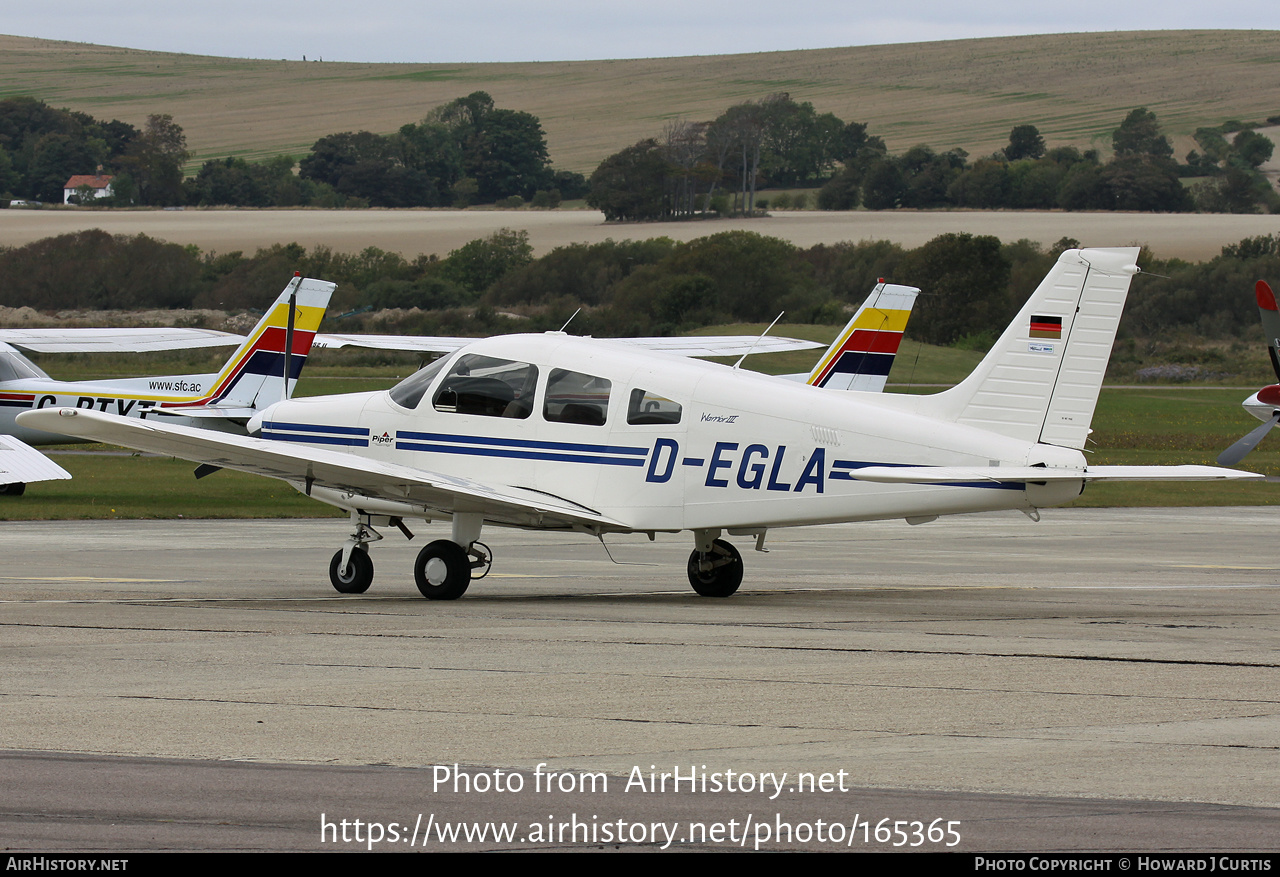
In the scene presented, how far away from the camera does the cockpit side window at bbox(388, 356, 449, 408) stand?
14.5m

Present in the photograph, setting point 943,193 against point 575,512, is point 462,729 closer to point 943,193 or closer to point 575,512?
point 575,512

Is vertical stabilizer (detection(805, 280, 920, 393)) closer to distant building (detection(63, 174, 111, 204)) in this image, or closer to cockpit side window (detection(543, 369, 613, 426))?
cockpit side window (detection(543, 369, 613, 426))

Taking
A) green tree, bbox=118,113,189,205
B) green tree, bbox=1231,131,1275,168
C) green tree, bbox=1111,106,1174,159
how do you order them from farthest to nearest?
green tree, bbox=118,113,189,205 < green tree, bbox=1231,131,1275,168 < green tree, bbox=1111,106,1174,159

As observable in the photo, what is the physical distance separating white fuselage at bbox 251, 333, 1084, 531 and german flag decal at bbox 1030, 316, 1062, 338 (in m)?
1.00

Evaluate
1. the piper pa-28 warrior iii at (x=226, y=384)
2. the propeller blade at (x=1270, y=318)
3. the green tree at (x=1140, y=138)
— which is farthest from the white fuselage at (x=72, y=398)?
the green tree at (x=1140, y=138)

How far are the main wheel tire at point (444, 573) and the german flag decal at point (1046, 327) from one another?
5.48 metres

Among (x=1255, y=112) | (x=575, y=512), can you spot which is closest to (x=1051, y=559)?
(x=575, y=512)

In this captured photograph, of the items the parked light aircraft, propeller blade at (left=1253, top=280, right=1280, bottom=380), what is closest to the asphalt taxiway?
the parked light aircraft

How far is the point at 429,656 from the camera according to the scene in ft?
34.3

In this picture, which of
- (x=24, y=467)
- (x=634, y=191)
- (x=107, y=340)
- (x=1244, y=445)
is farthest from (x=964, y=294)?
(x=24, y=467)

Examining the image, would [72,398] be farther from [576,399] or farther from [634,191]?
[634,191]

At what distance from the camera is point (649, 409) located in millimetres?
13773

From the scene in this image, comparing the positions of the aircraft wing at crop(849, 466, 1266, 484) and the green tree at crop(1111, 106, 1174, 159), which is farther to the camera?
the green tree at crop(1111, 106, 1174, 159)

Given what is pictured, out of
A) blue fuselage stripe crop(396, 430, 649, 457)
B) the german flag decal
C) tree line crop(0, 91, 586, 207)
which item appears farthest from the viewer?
tree line crop(0, 91, 586, 207)
